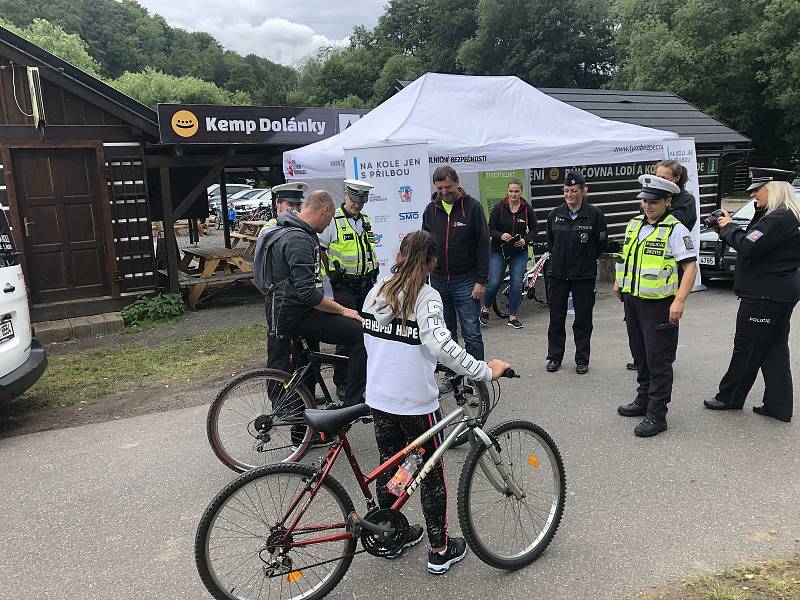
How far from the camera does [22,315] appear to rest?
4.96 m

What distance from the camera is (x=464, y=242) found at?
545cm

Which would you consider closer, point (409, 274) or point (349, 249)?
point (409, 274)

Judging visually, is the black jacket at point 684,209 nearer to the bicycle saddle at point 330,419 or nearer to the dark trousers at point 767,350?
the dark trousers at point 767,350

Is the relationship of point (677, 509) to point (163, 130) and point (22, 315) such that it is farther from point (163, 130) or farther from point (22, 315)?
point (163, 130)

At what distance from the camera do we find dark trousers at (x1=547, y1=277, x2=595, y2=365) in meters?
5.88

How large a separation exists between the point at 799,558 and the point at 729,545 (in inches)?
11.7

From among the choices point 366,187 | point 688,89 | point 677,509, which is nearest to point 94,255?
point 366,187

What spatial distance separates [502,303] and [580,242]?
3413mm

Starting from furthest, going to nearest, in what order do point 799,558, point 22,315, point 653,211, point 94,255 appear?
1. point 94,255
2. point 22,315
3. point 653,211
4. point 799,558

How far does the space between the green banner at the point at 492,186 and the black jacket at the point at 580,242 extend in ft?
15.3

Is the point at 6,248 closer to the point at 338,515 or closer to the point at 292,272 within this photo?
the point at 292,272

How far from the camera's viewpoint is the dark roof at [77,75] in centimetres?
812

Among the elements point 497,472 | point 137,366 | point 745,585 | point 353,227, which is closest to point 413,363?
point 497,472

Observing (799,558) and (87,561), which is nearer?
(799,558)
